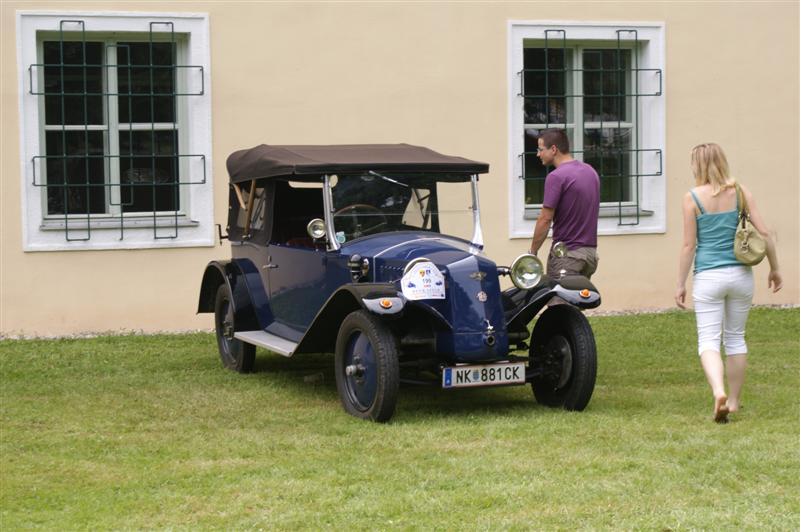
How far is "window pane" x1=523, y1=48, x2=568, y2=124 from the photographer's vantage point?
12.5m

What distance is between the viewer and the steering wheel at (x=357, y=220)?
7949mm

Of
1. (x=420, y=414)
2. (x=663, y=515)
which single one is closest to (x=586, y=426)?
(x=420, y=414)

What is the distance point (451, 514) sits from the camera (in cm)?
513

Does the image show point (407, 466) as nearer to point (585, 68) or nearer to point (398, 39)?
point (398, 39)

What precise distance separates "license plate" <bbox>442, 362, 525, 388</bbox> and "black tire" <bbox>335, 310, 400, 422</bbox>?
0.98 ft

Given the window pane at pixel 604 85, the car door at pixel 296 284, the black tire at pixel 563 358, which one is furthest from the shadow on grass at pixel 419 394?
the window pane at pixel 604 85

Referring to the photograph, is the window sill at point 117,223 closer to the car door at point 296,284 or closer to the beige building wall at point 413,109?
the beige building wall at point 413,109

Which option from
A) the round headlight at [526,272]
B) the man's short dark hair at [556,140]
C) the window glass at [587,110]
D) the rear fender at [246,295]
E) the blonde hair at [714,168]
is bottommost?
the rear fender at [246,295]

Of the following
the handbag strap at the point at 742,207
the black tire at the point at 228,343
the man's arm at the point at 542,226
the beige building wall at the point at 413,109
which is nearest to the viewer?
the handbag strap at the point at 742,207

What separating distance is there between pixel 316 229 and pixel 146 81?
173 inches

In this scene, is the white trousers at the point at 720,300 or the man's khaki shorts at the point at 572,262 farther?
the man's khaki shorts at the point at 572,262

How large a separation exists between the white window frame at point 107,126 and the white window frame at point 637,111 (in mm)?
2968

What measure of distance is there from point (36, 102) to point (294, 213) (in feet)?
11.9

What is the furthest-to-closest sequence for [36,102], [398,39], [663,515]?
[398,39] → [36,102] → [663,515]
